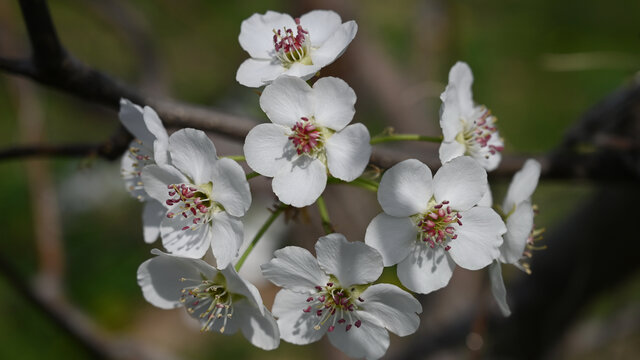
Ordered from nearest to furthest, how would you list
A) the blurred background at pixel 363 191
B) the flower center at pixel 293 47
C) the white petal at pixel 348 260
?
the white petal at pixel 348 260
the flower center at pixel 293 47
the blurred background at pixel 363 191

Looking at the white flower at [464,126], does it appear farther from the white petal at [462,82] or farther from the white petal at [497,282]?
the white petal at [497,282]

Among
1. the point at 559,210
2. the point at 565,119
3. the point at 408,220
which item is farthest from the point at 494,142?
the point at 565,119

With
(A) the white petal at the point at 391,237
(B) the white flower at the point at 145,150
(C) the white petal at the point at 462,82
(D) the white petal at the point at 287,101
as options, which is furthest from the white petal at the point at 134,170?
(C) the white petal at the point at 462,82

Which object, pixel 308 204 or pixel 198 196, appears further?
pixel 198 196

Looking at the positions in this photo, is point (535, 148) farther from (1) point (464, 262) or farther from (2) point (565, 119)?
(1) point (464, 262)

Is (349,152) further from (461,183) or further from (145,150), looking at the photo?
(145,150)

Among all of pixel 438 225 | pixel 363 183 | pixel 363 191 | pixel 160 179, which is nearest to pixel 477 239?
pixel 438 225

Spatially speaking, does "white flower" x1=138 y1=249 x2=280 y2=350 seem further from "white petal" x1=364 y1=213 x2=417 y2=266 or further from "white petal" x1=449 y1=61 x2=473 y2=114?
"white petal" x1=449 y1=61 x2=473 y2=114
